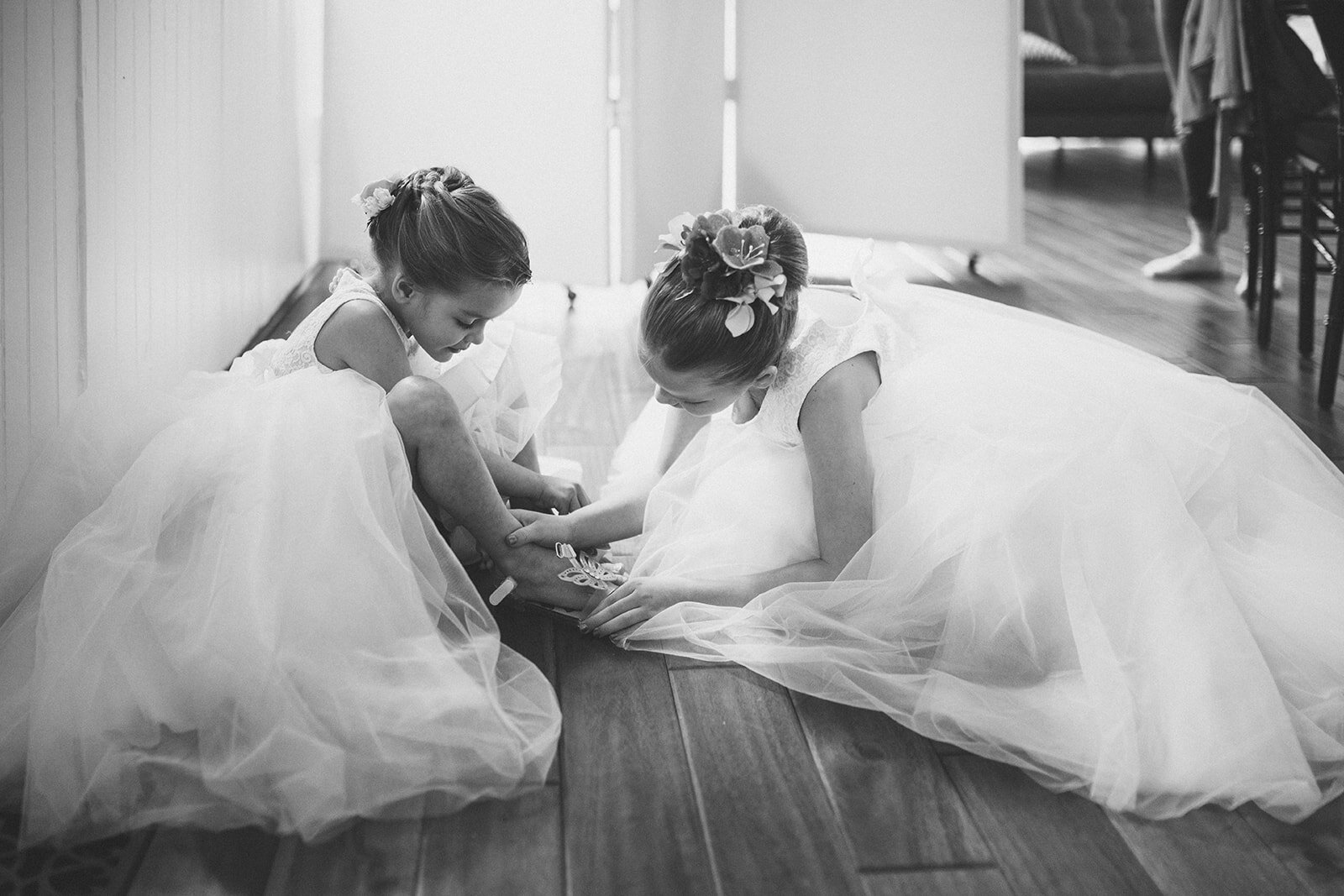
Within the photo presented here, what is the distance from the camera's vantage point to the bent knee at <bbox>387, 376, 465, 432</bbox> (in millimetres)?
1915

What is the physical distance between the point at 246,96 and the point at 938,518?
218cm

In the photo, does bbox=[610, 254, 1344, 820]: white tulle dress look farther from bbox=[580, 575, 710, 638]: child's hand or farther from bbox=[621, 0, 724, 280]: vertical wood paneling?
bbox=[621, 0, 724, 280]: vertical wood paneling

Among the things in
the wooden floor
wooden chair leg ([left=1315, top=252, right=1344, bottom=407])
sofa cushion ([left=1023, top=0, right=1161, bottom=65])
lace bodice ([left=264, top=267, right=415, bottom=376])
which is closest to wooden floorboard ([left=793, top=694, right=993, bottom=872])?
the wooden floor

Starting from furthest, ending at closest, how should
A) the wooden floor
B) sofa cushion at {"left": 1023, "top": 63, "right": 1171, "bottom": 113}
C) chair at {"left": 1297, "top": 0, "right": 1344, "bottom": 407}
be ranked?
sofa cushion at {"left": 1023, "top": 63, "right": 1171, "bottom": 113} < chair at {"left": 1297, "top": 0, "right": 1344, "bottom": 407} < the wooden floor

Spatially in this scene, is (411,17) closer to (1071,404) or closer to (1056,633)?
(1071,404)

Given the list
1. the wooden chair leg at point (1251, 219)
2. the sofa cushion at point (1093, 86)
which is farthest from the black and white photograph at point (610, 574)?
the sofa cushion at point (1093, 86)

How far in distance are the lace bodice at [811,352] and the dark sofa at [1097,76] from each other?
425 cm

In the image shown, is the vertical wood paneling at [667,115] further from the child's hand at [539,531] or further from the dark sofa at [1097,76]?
the dark sofa at [1097,76]

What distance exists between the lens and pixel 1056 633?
170 centimetres

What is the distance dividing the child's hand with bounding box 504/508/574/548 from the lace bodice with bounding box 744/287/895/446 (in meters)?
0.32

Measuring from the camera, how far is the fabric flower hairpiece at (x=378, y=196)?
6.64 feet

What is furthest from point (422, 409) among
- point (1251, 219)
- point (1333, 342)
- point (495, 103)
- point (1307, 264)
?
point (1251, 219)

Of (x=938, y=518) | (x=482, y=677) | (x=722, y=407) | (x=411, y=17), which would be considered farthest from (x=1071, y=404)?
(x=411, y=17)

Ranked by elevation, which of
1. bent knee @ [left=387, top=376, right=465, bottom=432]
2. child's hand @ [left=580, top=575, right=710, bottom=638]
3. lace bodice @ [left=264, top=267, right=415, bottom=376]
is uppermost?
lace bodice @ [left=264, top=267, right=415, bottom=376]
